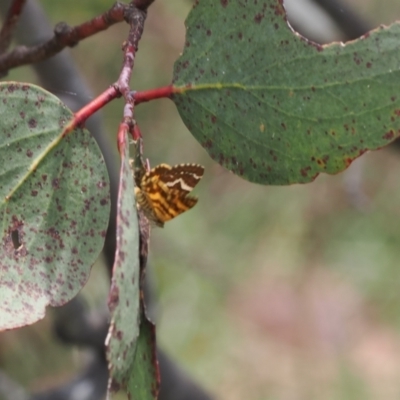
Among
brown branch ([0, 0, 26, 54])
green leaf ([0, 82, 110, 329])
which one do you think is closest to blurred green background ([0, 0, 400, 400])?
brown branch ([0, 0, 26, 54])

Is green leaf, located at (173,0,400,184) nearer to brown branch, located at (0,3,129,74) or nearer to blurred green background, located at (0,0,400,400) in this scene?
brown branch, located at (0,3,129,74)

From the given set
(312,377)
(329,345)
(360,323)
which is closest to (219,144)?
(312,377)

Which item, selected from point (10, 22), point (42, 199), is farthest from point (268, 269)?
point (42, 199)

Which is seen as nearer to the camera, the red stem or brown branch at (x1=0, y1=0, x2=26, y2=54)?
the red stem

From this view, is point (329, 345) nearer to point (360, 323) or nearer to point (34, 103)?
point (360, 323)

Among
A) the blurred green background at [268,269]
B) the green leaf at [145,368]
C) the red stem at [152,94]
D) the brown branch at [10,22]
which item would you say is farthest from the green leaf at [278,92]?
the blurred green background at [268,269]

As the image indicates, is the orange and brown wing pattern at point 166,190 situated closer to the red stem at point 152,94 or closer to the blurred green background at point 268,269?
the red stem at point 152,94
